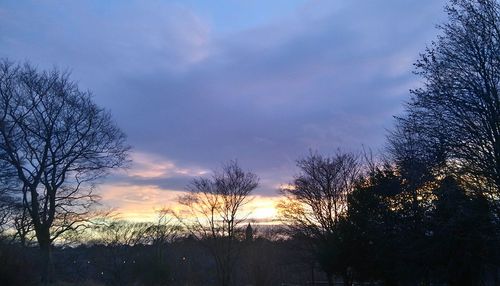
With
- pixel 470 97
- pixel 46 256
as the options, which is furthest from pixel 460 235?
pixel 46 256

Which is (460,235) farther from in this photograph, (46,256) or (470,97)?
(46,256)

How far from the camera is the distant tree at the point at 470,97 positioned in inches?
758

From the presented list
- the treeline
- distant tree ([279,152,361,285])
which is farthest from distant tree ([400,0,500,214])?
distant tree ([279,152,361,285])

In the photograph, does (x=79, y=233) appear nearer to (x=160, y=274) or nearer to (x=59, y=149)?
(x=59, y=149)

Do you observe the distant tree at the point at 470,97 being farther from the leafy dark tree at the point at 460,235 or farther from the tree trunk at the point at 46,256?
the tree trunk at the point at 46,256

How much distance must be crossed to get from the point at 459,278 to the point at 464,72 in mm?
13268

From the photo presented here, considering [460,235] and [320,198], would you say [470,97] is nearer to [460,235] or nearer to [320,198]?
[460,235]

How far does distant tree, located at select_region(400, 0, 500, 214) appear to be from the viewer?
63.2 feet

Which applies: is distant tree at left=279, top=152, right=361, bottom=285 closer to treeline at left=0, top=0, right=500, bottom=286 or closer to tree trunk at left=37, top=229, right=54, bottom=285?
treeline at left=0, top=0, right=500, bottom=286

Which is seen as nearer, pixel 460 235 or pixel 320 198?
pixel 460 235

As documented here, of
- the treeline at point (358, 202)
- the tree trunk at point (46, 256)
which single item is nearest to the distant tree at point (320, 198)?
the treeline at point (358, 202)

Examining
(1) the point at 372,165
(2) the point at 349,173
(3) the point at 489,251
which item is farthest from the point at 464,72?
(2) the point at 349,173

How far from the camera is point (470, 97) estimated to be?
777 inches

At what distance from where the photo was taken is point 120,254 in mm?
66000
